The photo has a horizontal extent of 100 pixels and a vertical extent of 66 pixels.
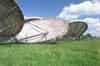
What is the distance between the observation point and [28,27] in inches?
540

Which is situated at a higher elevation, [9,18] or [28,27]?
[9,18]

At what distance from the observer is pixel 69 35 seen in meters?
15.0

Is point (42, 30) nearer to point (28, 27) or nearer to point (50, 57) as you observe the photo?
point (28, 27)

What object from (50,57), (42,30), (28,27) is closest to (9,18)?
(28,27)

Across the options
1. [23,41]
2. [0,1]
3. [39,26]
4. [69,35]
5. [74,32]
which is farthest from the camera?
[74,32]

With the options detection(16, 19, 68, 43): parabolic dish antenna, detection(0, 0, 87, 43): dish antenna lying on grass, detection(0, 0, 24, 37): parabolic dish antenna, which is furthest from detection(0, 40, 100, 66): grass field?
detection(16, 19, 68, 43): parabolic dish antenna

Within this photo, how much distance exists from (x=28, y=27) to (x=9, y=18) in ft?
6.89

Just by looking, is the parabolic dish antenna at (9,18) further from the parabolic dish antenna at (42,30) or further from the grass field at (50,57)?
the grass field at (50,57)

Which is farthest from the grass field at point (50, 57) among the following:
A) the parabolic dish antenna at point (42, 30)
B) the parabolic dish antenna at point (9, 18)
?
the parabolic dish antenna at point (42, 30)

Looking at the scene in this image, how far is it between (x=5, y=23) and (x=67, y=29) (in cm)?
395

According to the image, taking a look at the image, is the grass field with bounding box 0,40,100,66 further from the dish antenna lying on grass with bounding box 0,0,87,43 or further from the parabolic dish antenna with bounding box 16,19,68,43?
the parabolic dish antenna with bounding box 16,19,68,43

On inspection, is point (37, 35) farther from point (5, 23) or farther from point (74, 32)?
point (74, 32)

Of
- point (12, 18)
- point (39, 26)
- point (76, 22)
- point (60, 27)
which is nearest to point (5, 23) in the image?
point (12, 18)

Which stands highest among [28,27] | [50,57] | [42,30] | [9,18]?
[9,18]
